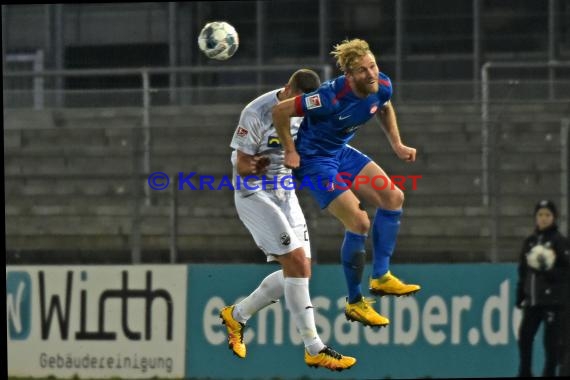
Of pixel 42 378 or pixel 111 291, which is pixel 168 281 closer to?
pixel 111 291

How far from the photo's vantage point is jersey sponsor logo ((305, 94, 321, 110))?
11.5 m

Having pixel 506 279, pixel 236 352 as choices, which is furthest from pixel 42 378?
pixel 506 279

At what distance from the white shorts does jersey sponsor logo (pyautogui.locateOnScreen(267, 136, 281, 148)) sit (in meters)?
0.43

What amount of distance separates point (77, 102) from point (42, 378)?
13.4 ft

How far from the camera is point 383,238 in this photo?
1204 cm

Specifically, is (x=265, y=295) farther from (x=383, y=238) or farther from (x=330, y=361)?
(x=383, y=238)

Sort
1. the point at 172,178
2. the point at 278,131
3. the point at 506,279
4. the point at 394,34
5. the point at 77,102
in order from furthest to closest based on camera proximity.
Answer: the point at 394,34 < the point at 77,102 < the point at 172,178 < the point at 506,279 < the point at 278,131

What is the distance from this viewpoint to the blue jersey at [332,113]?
11.5m

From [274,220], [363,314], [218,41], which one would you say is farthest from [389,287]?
[218,41]

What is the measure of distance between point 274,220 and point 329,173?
2.42 feet

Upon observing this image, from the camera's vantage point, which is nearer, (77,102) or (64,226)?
(64,226)

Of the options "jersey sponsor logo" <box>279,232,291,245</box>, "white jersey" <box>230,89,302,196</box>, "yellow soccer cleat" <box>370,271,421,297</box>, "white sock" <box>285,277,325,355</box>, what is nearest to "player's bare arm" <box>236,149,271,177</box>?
"white jersey" <box>230,89,302,196</box>

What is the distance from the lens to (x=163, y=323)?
619 inches

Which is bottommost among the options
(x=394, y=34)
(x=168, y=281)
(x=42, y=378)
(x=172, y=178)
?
(x=42, y=378)
